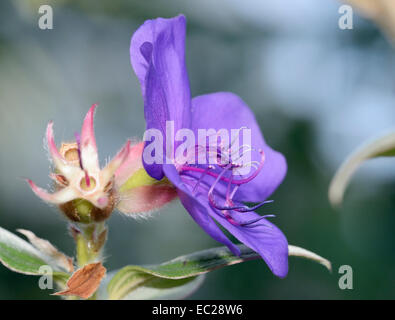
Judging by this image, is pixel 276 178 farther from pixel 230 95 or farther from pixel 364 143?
pixel 364 143

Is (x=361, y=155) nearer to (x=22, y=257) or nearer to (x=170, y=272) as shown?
(x=170, y=272)

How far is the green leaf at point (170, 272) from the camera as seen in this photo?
3.57 ft

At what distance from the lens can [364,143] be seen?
1042 mm

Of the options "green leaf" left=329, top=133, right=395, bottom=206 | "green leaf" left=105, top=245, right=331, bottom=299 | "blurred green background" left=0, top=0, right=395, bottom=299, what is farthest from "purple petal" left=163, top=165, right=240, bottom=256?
"blurred green background" left=0, top=0, right=395, bottom=299

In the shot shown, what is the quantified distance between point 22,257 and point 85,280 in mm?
168

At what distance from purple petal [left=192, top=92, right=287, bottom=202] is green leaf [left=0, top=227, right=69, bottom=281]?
0.46 metres

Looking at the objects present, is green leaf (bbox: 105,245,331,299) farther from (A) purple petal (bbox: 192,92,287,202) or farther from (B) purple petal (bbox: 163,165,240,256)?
(A) purple petal (bbox: 192,92,287,202)

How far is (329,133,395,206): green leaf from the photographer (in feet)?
3.26

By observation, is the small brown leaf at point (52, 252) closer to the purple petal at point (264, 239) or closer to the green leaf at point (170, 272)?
the green leaf at point (170, 272)

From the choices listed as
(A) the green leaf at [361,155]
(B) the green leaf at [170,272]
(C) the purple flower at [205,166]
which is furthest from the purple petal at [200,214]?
(A) the green leaf at [361,155]

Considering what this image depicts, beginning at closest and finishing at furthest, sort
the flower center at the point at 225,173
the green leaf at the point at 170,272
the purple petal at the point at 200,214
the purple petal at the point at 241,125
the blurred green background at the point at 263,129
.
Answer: the purple petal at the point at 200,214 < the green leaf at the point at 170,272 < the flower center at the point at 225,173 < the purple petal at the point at 241,125 < the blurred green background at the point at 263,129

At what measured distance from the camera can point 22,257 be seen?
3.61 ft

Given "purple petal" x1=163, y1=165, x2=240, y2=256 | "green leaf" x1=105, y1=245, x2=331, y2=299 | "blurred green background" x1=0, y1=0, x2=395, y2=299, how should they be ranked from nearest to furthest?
"purple petal" x1=163, y1=165, x2=240, y2=256 < "green leaf" x1=105, y1=245, x2=331, y2=299 < "blurred green background" x1=0, y1=0, x2=395, y2=299
